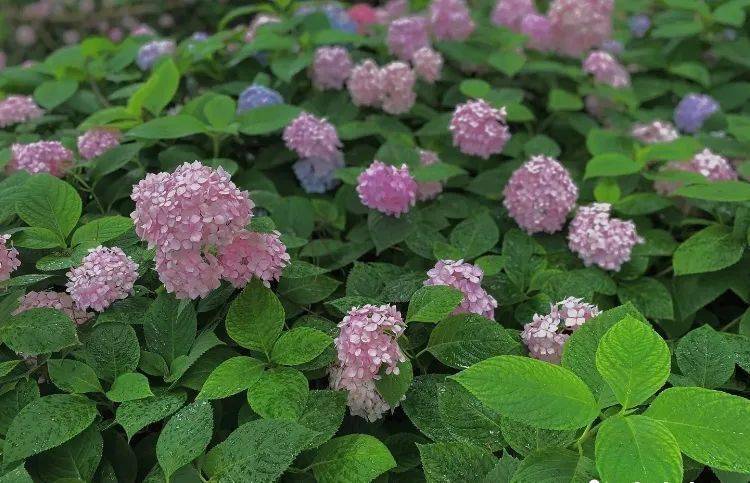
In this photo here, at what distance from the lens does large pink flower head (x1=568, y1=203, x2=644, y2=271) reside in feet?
4.66

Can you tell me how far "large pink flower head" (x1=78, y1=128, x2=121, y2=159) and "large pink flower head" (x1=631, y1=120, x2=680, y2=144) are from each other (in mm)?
1332

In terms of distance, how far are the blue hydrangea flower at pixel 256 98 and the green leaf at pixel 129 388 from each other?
2.92ft

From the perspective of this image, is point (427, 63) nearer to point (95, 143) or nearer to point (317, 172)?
point (317, 172)

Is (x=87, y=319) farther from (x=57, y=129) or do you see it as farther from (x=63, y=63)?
(x=63, y=63)

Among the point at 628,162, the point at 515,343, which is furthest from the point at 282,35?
the point at 515,343

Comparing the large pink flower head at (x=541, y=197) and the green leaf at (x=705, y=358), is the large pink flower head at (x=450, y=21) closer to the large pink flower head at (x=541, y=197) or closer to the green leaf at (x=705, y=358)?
the large pink flower head at (x=541, y=197)

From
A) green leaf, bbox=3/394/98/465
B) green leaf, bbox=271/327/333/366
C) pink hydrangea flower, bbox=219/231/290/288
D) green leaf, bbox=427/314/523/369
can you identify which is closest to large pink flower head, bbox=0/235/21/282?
green leaf, bbox=3/394/98/465

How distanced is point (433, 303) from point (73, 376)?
547 mm

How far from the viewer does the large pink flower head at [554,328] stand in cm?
115

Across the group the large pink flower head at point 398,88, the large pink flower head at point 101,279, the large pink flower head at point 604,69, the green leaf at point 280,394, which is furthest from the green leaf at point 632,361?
the large pink flower head at point 604,69

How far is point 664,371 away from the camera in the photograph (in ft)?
2.86

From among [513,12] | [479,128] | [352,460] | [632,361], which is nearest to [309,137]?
[479,128]

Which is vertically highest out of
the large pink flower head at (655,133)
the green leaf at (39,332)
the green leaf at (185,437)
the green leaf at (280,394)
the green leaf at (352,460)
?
the green leaf at (39,332)

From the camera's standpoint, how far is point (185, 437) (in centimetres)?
93
